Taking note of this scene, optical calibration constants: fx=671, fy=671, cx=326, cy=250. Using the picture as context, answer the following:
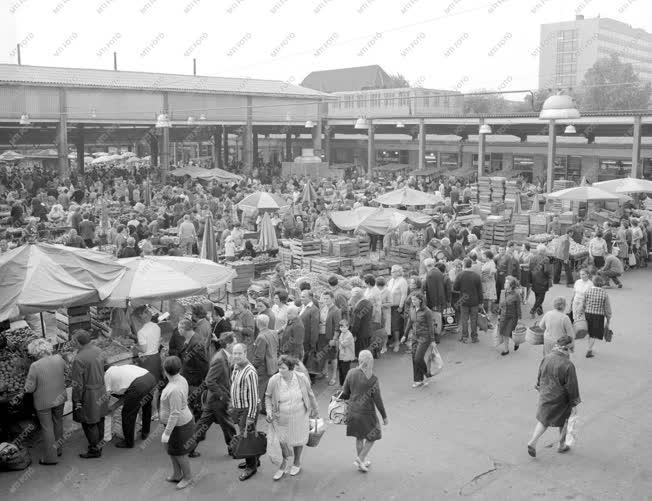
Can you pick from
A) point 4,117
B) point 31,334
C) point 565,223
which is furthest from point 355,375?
point 4,117

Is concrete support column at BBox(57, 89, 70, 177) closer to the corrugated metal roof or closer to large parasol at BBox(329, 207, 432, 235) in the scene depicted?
the corrugated metal roof

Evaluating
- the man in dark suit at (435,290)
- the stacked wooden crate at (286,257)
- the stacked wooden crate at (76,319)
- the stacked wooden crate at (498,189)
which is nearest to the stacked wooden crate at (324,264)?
the stacked wooden crate at (286,257)

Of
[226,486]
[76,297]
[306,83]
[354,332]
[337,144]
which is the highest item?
[306,83]

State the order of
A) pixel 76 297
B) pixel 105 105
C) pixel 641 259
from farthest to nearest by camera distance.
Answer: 1. pixel 105 105
2. pixel 641 259
3. pixel 76 297

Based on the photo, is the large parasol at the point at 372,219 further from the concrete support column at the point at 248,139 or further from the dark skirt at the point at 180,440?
the concrete support column at the point at 248,139

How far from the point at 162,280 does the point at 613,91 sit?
70582 millimetres

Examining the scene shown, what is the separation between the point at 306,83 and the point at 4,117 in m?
59.0

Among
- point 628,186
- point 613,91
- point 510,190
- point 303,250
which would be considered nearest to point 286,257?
point 303,250

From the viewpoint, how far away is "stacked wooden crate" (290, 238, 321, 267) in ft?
47.2

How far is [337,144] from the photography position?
4725cm

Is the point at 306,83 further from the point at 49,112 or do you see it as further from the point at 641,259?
the point at 641,259

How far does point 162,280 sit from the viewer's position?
28.1 ft

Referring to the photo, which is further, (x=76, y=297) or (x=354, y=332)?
(x=354, y=332)

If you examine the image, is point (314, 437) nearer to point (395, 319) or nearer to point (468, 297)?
point (395, 319)
